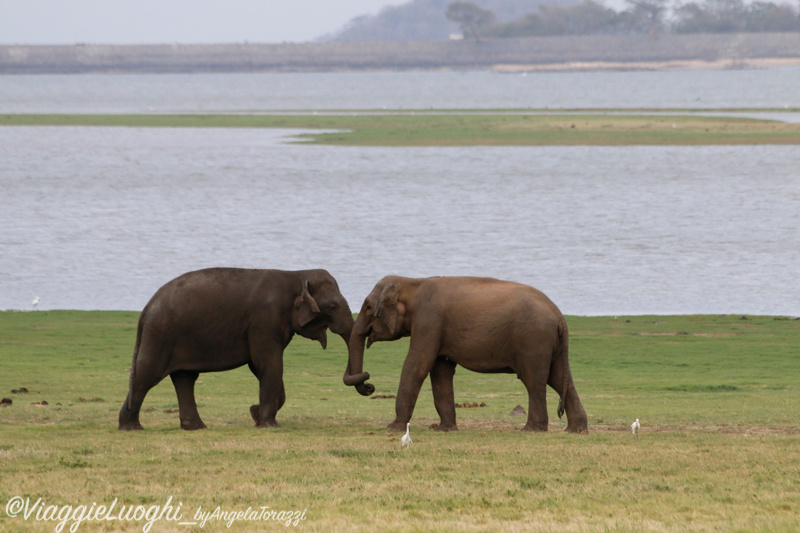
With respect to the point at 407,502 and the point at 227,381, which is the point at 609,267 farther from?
the point at 407,502

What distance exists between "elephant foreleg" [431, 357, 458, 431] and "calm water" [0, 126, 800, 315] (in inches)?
619

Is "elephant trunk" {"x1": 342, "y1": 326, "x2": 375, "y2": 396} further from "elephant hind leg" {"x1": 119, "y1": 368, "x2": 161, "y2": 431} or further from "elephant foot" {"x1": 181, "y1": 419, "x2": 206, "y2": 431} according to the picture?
"elephant hind leg" {"x1": 119, "y1": 368, "x2": 161, "y2": 431}

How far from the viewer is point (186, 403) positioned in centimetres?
1503

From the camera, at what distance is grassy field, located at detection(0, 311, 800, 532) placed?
10.5m

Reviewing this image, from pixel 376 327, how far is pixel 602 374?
8.07m

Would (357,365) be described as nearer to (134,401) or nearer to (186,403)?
(186,403)

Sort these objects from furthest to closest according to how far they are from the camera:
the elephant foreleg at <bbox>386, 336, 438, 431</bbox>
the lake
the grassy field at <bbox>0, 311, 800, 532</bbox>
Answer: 1. the lake
2. the elephant foreleg at <bbox>386, 336, 438, 431</bbox>
3. the grassy field at <bbox>0, 311, 800, 532</bbox>

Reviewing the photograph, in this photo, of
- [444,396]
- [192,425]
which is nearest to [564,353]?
[444,396]

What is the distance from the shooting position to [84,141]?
105312 mm

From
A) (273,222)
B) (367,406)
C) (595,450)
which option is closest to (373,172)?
(273,222)

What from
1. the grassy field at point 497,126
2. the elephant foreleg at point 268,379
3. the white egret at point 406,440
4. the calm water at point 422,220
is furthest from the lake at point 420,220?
the white egret at point 406,440

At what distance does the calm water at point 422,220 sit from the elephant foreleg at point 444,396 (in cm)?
1573

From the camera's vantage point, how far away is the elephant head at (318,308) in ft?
48.9

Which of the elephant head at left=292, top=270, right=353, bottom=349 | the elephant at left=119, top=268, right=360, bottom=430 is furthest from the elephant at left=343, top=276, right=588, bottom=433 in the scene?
the elephant at left=119, top=268, right=360, bottom=430
